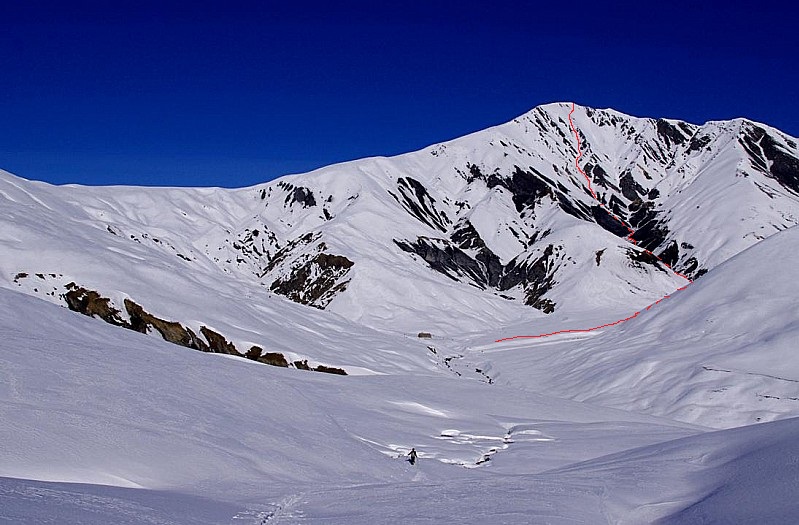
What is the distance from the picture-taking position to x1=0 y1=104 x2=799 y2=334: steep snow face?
105500 millimetres

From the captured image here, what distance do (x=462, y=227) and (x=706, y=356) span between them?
107 m

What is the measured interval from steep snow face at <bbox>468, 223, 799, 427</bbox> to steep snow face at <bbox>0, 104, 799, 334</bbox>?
4006cm

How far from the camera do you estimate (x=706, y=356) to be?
4141 centimetres

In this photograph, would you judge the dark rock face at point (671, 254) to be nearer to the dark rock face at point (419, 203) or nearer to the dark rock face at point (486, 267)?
the dark rock face at point (486, 267)

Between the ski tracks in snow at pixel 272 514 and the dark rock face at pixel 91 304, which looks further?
the dark rock face at pixel 91 304

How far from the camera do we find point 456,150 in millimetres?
182750

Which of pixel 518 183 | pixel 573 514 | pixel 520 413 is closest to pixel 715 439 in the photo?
pixel 573 514

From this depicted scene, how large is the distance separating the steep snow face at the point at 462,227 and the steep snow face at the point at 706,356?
40057 mm

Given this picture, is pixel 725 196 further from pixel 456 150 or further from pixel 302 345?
pixel 302 345

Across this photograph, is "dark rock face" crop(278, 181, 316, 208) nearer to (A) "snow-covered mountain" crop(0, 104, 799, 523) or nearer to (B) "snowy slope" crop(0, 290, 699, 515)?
(A) "snow-covered mountain" crop(0, 104, 799, 523)

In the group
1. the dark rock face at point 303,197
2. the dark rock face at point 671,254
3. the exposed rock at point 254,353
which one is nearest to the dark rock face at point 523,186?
the dark rock face at point 671,254

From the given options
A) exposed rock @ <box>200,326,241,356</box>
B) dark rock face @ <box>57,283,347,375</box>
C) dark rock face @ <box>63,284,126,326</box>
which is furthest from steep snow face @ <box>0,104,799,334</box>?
exposed rock @ <box>200,326,241,356</box>

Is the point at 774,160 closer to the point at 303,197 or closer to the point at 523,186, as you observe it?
the point at 523,186

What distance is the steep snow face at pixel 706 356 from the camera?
117ft
